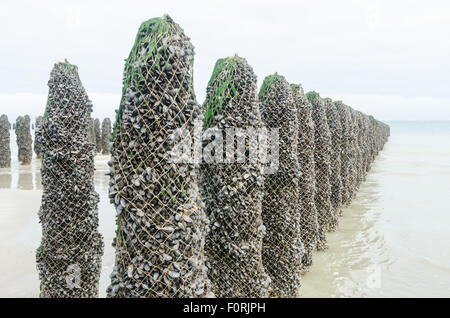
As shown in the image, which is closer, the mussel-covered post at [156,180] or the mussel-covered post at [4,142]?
the mussel-covered post at [156,180]

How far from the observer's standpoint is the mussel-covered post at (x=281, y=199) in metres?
7.73

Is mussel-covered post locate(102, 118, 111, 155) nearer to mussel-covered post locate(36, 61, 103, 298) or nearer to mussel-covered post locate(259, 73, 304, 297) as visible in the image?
mussel-covered post locate(36, 61, 103, 298)

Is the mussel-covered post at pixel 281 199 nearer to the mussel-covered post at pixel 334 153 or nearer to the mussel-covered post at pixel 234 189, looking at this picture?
the mussel-covered post at pixel 234 189

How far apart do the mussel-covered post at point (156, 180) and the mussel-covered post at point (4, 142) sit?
30.1 meters

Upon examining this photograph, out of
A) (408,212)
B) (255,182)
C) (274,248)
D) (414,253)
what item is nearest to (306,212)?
(274,248)

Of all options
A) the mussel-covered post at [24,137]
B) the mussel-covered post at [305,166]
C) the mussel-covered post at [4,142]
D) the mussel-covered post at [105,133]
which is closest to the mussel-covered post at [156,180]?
the mussel-covered post at [305,166]

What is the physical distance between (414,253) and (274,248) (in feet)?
21.9

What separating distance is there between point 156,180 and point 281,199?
428cm

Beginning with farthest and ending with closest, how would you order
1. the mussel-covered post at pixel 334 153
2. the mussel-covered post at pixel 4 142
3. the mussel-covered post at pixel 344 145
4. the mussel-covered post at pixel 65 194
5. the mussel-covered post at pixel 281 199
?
the mussel-covered post at pixel 4 142 < the mussel-covered post at pixel 344 145 < the mussel-covered post at pixel 334 153 < the mussel-covered post at pixel 281 199 < the mussel-covered post at pixel 65 194

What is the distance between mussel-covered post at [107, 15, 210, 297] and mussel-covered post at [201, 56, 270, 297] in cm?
183

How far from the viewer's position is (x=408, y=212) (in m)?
17.1

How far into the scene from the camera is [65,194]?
685cm

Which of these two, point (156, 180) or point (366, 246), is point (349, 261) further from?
point (156, 180)

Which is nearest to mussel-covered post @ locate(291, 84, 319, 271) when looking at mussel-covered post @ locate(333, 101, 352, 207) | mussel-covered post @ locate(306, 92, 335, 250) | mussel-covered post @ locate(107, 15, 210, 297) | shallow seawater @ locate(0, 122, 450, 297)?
shallow seawater @ locate(0, 122, 450, 297)
